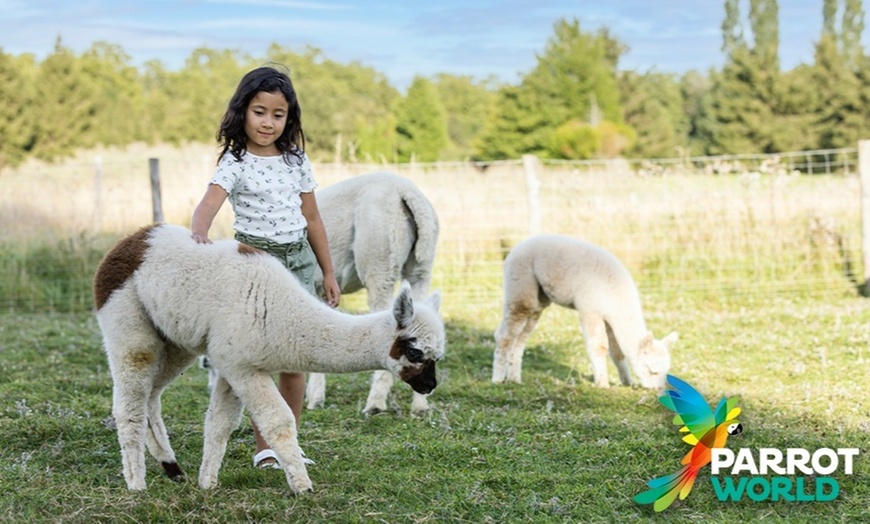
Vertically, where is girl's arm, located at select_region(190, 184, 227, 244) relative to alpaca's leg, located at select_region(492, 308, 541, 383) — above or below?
above

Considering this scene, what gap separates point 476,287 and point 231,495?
30.3ft

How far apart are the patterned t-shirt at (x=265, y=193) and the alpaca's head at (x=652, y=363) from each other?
3.77 m

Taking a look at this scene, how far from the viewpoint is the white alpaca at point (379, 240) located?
6.77m

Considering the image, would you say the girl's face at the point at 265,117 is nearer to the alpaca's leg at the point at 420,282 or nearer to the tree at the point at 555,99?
the alpaca's leg at the point at 420,282

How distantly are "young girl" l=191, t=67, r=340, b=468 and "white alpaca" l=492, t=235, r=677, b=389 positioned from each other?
10.8 ft

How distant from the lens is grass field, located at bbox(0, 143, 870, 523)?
15.2ft

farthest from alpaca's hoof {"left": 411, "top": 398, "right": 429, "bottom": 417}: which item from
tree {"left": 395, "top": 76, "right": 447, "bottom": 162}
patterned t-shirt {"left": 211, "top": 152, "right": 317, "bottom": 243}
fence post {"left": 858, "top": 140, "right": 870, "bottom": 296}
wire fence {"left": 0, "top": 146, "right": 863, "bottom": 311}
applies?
tree {"left": 395, "top": 76, "right": 447, "bottom": 162}

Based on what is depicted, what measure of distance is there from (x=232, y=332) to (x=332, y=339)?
483mm

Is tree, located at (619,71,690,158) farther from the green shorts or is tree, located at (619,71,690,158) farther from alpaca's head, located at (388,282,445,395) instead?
alpaca's head, located at (388,282,445,395)

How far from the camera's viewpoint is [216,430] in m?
4.82

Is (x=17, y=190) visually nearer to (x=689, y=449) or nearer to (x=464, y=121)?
(x=689, y=449)

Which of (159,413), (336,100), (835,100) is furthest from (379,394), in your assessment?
(336,100)

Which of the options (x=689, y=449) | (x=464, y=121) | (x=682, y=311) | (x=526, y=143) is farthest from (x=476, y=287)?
(x=464, y=121)

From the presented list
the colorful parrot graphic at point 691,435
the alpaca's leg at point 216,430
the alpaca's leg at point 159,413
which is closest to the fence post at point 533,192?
the colorful parrot graphic at point 691,435
